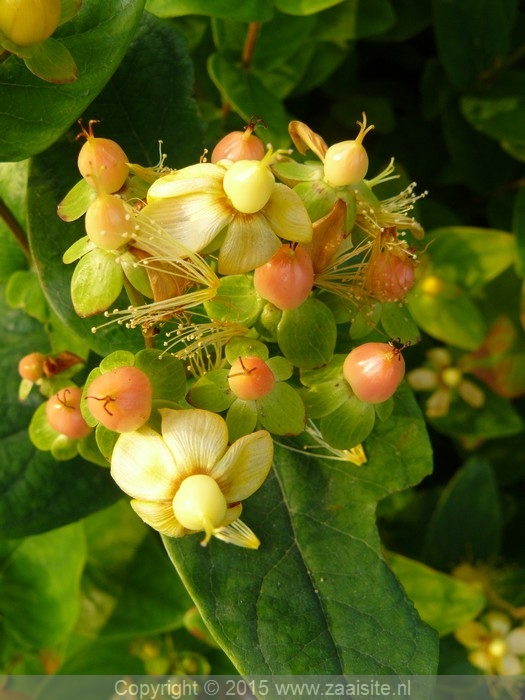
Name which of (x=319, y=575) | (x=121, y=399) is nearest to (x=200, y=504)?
(x=121, y=399)

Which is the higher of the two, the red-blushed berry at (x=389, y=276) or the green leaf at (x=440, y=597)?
the red-blushed berry at (x=389, y=276)

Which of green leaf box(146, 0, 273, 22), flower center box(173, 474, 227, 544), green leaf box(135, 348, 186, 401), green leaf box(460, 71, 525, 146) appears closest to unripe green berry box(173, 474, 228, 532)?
flower center box(173, 474, 227, 544)

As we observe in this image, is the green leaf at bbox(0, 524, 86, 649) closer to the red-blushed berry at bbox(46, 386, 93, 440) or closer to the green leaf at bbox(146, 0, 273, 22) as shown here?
the red-blushed berry at bbox(46, 386, 93, 440)

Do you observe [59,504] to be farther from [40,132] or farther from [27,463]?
[40,132]

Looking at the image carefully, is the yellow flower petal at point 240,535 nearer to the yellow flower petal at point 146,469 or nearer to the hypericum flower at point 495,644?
the yellow flower petal at point 146,469

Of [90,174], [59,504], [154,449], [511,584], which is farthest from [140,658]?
[90,174]

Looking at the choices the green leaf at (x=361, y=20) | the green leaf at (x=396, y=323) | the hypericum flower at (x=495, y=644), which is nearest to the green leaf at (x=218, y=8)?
the green leaf at (x=361, y=20)

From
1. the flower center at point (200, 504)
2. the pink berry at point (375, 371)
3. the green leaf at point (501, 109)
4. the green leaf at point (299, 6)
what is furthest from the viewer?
the green leaf at point (501, 109)

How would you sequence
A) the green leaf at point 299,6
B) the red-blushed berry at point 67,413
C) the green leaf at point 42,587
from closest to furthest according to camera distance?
the red-blushed berry at point 67,413, the green leaf at point 299,6, the green leaf at point 42,587
